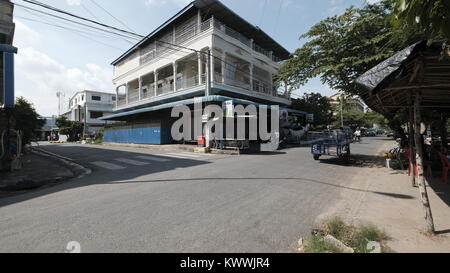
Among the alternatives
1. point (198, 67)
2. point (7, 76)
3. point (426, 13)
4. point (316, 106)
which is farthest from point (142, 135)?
point (316, 106)

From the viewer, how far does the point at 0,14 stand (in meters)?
10.1

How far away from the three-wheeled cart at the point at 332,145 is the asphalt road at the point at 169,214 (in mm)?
3382

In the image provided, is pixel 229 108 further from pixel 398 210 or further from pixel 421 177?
pixel 421 177

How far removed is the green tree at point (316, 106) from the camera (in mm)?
30719

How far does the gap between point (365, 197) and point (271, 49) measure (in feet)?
90.2

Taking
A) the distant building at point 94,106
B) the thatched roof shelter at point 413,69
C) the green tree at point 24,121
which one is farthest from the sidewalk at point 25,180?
the distant building at point 94,106

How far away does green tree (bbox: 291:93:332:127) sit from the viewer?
30.7 metres

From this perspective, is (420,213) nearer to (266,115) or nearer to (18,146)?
(18,146)

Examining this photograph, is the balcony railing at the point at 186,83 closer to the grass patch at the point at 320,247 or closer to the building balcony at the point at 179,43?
the building balcony at the point at 179,43

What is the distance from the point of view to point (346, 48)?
30.2ft

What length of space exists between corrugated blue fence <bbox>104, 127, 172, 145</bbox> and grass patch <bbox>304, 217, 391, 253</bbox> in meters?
18.1

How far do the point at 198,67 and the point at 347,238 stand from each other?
62.8 ft
